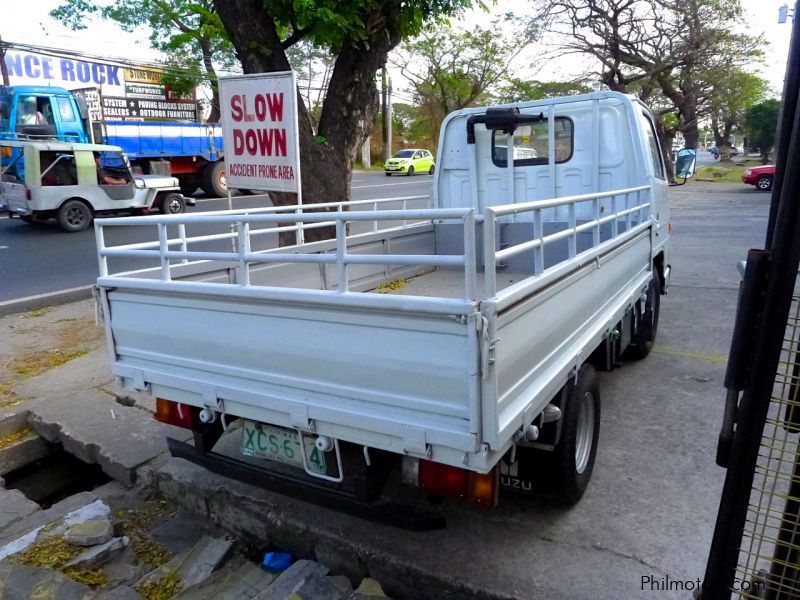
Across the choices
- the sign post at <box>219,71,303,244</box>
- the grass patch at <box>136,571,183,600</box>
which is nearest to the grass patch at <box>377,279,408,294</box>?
the sign post at <box>219,71,303,244</box>

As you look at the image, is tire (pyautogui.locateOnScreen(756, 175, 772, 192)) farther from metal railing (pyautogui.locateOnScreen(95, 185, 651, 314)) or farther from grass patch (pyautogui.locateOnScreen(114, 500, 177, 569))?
grass patch (pyautogui.locateOnScreen(114, 500, 177, 569))

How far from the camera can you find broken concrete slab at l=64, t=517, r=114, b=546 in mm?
3211

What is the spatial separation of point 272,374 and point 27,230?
12826 millimetres

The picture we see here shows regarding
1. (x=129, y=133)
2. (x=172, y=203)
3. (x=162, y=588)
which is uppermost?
(x=129, y=133)

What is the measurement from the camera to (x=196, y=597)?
114 inches

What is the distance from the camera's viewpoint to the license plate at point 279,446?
262cm

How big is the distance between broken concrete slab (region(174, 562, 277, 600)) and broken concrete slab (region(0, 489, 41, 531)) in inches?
52.1

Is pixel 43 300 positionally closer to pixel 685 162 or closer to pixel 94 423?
pixel 94 423

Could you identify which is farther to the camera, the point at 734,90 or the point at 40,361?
the point at 734,90

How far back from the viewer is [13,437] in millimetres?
4520

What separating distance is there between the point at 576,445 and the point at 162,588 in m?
2.09

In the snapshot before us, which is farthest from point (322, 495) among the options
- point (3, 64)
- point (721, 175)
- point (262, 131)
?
point (721, 175)

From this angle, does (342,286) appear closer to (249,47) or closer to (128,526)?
(128,526)

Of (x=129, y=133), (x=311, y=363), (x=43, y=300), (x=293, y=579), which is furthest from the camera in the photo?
(x=129, y=133)
